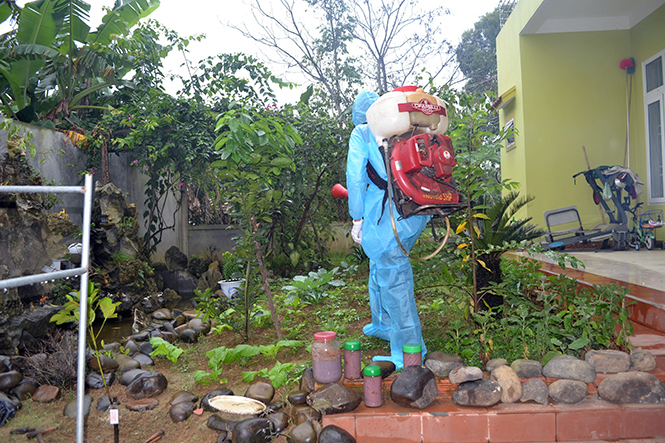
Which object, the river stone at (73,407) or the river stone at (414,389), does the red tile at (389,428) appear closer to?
the river stone at (414,389)

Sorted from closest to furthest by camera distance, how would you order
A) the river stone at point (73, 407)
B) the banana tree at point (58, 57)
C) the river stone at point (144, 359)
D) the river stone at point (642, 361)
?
the river stone at point (642, 361), the river stone at point (73, 407), the river stone at point (144, 359), the banana tree at point (58, 57)

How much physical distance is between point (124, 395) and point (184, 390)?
41 centimetres

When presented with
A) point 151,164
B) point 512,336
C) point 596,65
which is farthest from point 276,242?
point 596,65

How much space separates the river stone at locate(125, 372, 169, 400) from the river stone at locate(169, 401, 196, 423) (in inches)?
12.9

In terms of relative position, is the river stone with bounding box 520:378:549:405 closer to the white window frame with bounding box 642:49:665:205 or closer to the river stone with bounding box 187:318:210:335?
the river stone with bounding box 187:318:210:335

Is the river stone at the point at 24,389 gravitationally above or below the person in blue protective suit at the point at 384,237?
below

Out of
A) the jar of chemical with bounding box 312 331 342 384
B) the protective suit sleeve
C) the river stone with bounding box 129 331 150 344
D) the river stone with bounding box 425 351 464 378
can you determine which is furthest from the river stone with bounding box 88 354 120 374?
the river stone with bounding box 425 351 464 378

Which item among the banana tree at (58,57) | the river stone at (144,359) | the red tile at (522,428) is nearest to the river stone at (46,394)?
the river stone at (144,359)

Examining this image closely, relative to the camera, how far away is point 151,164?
26.2 feet

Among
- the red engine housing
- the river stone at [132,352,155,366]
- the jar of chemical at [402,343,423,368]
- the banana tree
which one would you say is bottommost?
the river stone at [132,352,155,366]

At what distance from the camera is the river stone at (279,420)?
2307 mm

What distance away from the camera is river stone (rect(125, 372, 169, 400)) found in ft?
9.34

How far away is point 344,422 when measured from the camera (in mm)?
2209

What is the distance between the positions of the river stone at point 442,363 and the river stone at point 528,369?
322 mm
